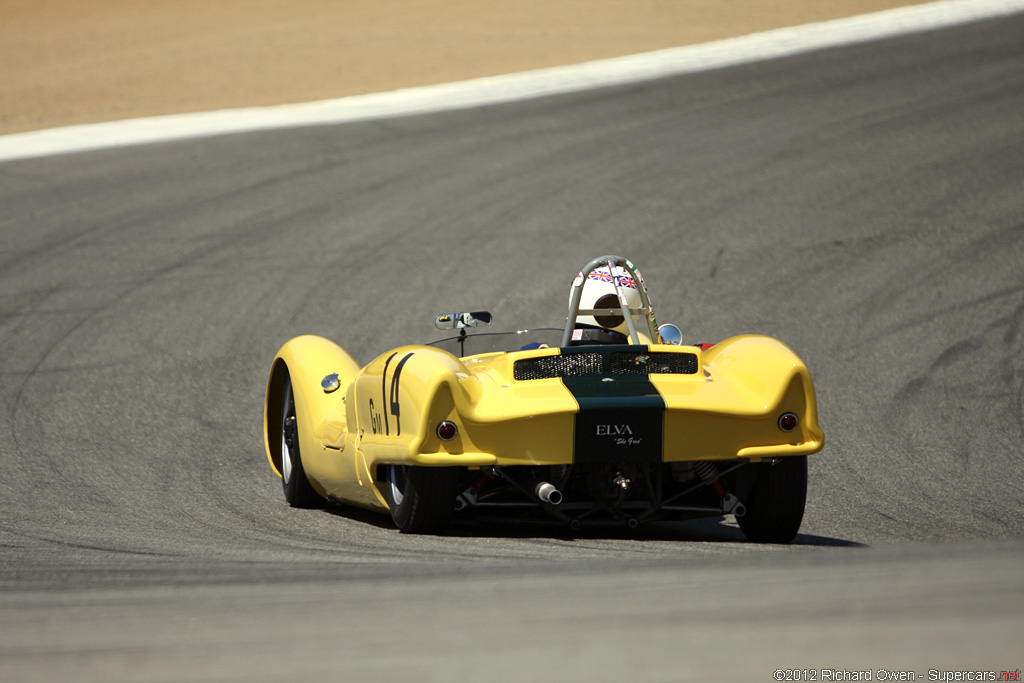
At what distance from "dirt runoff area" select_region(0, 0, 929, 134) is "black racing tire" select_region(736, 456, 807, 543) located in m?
17.0

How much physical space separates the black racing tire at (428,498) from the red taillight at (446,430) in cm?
19

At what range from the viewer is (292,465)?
6.57 meters

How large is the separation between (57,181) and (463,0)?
21.3 metres

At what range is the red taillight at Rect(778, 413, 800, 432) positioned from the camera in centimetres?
501

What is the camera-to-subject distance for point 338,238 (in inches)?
513

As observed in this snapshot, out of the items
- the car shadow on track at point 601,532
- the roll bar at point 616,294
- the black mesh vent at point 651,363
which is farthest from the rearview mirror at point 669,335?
the car shadow on track at point 601,532

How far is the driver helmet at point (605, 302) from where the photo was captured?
18.9ft

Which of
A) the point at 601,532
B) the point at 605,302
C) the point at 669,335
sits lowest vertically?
the point at 601,532

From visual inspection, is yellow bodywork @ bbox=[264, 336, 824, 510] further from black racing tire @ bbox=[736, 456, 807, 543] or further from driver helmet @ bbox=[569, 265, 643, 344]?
driver helmet @ bbox=[569, 265, 643, 344]

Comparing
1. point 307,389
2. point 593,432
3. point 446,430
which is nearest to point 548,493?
point 593,432

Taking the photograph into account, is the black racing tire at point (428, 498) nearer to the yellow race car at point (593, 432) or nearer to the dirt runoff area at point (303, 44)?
the yellow race car at point (593, 432)

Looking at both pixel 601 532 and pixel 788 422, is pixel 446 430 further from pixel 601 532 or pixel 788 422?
pixel 788 422

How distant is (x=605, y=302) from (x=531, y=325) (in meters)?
5.00

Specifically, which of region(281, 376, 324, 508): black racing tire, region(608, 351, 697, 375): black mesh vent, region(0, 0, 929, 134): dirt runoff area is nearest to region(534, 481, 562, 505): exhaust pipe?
region(608, 351, 697, 375): black mesh vent
